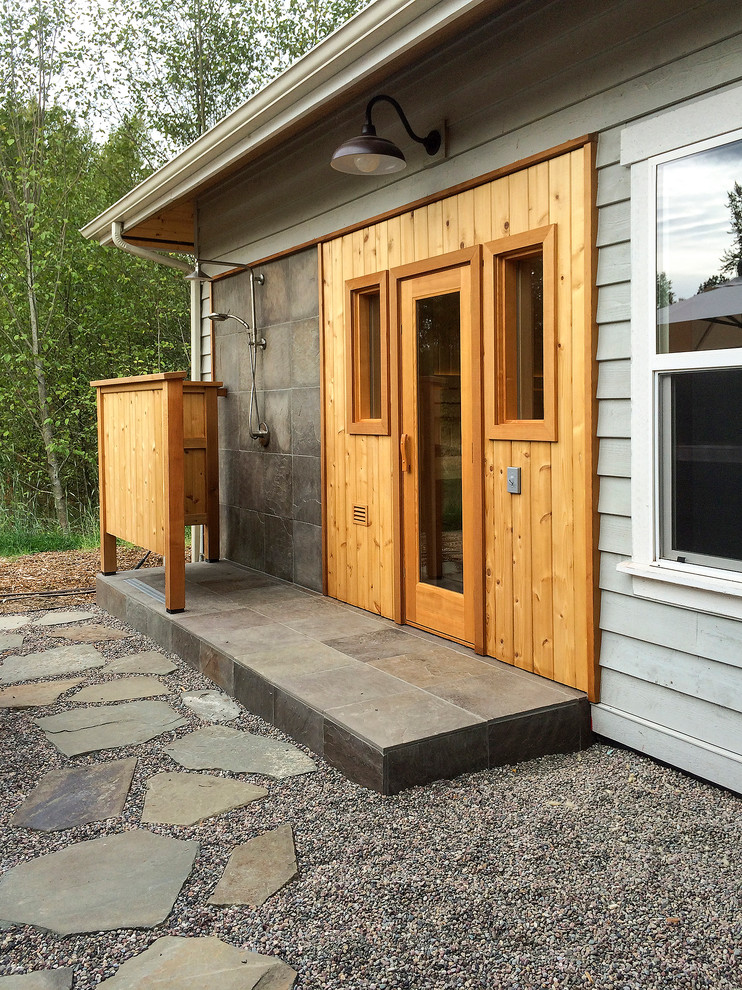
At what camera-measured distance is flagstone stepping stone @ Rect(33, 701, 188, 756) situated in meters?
3.49

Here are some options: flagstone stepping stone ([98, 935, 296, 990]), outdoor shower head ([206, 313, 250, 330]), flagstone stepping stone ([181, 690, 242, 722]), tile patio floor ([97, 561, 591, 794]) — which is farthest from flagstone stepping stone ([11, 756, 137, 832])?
outdoor shower head ([206, 313, 250, 330])

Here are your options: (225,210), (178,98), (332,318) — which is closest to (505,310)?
(332,318)

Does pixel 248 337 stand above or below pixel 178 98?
below

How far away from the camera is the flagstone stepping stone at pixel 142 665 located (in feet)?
14.6

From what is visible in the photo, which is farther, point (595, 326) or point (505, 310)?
point (505, 310)

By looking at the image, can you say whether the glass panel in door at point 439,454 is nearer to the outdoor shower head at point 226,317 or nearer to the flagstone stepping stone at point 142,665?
the flagstone stepping stone at point 142,665

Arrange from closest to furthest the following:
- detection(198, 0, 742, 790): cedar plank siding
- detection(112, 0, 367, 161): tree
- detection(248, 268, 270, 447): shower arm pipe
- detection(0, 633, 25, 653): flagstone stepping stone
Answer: detection(198, 0, 742, 790): cedar plank siding, detection(0, 633, 25, 653): flagstone stepping stone, detection(248, 268, 270, 447): shower arm pipe, detection(112, 0, 367, 161): tree

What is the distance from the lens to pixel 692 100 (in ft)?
9.34

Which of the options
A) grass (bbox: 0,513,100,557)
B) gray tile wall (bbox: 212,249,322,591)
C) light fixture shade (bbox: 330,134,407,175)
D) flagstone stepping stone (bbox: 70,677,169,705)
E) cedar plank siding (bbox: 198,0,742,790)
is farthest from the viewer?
grass (bbox: 0,513,100,557)

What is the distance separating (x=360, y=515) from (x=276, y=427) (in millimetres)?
1244

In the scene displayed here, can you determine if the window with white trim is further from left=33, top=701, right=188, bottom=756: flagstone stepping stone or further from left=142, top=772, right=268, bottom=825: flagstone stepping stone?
left=33, top=701, right=188, bottom=756: flagstone stepping stone

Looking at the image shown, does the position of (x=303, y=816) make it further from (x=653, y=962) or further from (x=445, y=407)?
(x=445, y=407)

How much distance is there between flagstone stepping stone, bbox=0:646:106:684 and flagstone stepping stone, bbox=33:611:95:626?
2.29 ft

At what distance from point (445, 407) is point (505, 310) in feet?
1.99
